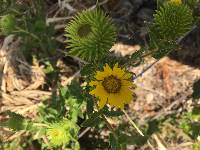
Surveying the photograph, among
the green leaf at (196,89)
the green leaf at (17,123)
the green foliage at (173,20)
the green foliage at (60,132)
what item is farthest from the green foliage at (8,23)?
the green leaf at (196,89)

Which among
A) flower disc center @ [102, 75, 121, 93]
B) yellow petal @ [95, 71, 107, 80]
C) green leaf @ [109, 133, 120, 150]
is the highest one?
yellow petal @ [95, 71, 107, 80]

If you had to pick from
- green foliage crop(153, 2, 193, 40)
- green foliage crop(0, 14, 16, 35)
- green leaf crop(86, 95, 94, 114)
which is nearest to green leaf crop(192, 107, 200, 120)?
green leaf crop(86, 95, 94, 114)

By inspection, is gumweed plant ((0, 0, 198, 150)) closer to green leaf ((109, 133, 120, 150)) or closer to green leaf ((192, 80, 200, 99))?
green leaf ((109, 133, 120, 150))

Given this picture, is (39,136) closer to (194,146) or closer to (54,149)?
(54,149)

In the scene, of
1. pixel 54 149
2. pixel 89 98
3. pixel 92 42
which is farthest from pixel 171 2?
pixel 54 149

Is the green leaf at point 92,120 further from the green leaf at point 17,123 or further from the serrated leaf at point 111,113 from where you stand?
the green leaf at point 17,123

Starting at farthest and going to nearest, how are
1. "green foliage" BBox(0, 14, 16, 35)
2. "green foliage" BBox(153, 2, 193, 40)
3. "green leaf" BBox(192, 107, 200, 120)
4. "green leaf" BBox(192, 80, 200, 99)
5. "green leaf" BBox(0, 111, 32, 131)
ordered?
"green leaf" BBox(192, 107, 200, 120), "green leaf" BBox(192, 80, 200, 99), "green foliage" BBox(0, 14, 16, 35), "green leaf" BBox(0, 111, 32, 131), "green foliage" BBox(153, 2, 193, 40)
